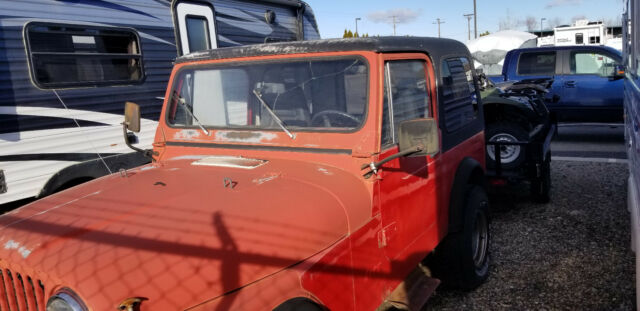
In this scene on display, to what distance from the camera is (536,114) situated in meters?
6.45

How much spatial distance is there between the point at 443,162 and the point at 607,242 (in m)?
2.29

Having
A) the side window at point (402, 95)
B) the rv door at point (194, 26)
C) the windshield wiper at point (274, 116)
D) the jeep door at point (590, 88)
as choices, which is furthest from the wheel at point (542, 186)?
the jeep door at point (590, 88)

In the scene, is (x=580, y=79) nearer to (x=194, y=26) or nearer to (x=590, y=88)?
(x=590, y=88)

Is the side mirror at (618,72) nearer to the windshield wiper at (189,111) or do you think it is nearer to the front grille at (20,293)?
the windshield wiper at (189,111)

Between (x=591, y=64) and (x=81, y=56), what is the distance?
9101mm

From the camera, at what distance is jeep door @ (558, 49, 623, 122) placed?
9.24 meters

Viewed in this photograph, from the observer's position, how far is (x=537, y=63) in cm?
985

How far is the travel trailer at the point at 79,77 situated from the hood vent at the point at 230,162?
1.91 metres

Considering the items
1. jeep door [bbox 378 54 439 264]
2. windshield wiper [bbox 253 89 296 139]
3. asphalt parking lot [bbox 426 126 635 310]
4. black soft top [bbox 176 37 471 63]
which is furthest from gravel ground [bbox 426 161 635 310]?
black soft top [bbox 176 37 471 63]

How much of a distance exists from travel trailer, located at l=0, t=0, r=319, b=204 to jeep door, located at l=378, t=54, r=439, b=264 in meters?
2.75

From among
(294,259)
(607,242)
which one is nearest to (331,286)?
(294,259)

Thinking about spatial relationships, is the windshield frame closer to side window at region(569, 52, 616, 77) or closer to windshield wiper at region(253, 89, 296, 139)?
windshield wiper at region(253, 89, 296, 139)

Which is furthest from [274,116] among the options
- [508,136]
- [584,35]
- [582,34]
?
[582,34]

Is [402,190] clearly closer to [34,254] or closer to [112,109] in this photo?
[34,254]
